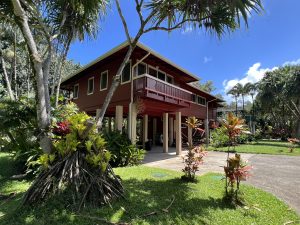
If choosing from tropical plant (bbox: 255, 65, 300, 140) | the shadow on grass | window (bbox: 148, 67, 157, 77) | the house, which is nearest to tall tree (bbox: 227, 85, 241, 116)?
tropical plant (bbox: 255, 65, 300, 140)

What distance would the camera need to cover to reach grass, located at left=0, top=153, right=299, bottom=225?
13.0 ft

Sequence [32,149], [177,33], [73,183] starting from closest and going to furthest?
[73,183] → [177,33] → [32,149]

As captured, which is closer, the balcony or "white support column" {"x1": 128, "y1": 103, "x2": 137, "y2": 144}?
the balcony

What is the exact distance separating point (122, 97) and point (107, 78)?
237 cm

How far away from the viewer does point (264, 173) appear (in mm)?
8633

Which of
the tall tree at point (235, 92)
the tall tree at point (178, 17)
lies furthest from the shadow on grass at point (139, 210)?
the tall tree at point (235, 92)

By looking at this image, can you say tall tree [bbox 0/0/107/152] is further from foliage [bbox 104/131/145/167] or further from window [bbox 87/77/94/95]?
window [bbox 87/77/94/95]

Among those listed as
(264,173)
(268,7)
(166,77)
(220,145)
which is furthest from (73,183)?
(220,145)

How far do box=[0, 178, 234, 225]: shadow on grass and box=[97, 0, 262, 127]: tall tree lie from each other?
1948mm

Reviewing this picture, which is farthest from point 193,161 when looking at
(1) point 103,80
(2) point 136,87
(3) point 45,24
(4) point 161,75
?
(1) point 103,80

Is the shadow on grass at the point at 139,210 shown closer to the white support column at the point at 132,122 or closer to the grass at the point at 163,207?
the grass at the point at 163,207

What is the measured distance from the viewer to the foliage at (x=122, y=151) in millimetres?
9633

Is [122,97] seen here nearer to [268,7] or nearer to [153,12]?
[153,12]

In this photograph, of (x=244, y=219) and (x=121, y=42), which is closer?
(x=244, y=219)
